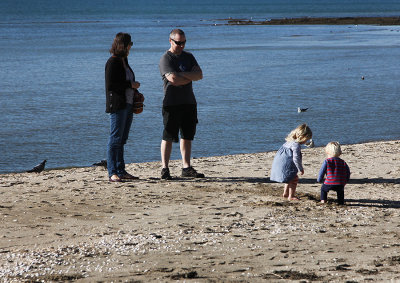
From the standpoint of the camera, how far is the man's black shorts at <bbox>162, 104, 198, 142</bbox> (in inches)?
301

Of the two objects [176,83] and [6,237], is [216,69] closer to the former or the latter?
[176,83]

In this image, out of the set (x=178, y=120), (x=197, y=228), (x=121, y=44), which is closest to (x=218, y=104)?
(x=178, y=120)

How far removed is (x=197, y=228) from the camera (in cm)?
585

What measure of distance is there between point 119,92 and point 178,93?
0.71m

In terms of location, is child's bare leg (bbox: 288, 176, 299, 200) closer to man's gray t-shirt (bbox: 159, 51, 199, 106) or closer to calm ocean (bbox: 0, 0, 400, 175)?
man's gray t-shirt (bbox: 159, 51, 199, 106)

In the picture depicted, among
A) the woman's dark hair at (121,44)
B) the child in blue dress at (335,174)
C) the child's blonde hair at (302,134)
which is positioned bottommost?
the child in blue dress at (335,174)

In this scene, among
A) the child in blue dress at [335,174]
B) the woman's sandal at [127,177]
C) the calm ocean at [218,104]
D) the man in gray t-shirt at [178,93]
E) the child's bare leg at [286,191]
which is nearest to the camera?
the child in blue dress at [335,174]

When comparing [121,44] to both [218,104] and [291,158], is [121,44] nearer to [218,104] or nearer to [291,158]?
[291,158]

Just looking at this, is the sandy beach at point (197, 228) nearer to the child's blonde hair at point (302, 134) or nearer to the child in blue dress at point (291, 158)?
the child in blue dress at point (291, 158)

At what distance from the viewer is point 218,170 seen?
866 centimetres

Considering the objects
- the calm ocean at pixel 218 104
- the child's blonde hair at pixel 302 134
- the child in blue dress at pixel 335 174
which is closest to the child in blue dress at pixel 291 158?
the child's blonde hair at pixel 302 134

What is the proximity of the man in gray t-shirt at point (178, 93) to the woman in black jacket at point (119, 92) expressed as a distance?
40 cm

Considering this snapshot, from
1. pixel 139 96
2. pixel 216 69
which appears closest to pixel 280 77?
pixel 216 69

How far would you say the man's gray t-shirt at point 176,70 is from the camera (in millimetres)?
7453
